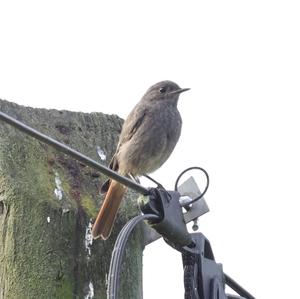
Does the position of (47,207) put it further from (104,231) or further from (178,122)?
(178,122)

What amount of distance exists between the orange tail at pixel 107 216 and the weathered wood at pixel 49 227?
4cm

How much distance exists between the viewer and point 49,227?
3922mm

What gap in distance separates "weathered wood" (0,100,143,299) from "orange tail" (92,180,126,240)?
42 mm

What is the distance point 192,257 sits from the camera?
3.95 metres

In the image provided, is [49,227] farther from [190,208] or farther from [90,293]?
[190,208]

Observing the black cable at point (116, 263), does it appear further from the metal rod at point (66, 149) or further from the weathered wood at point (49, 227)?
the weathered wood at point (49, 227)

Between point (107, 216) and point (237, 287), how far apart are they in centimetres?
70

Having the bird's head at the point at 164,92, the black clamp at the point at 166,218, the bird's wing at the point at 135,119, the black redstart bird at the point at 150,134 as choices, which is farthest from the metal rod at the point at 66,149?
the bird's head at the point at 164,92

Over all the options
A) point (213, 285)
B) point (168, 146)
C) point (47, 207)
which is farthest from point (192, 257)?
point (168, 146)

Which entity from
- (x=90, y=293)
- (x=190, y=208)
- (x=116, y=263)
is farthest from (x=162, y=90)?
(x=116, y=263)

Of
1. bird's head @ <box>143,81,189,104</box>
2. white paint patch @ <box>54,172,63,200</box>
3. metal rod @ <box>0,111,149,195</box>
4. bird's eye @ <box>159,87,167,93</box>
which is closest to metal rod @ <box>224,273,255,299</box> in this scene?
metal rod @ <box>0,111,149,195</box>

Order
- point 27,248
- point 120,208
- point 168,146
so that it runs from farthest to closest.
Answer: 1. point 168,146
2. point 120,208
3. point 27,248

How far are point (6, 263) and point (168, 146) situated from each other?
3621mm

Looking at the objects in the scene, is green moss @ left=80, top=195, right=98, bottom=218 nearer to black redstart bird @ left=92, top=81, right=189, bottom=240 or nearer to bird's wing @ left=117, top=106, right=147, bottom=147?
black redstart bird @ left=92, top=81, right=189, bottom=240
